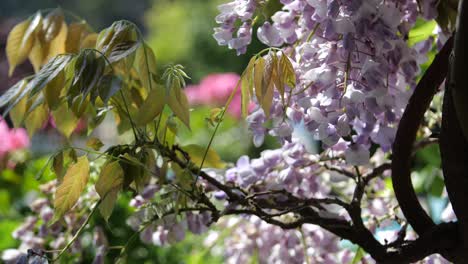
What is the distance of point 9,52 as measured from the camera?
2.05ft

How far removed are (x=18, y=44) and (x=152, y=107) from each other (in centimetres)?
22

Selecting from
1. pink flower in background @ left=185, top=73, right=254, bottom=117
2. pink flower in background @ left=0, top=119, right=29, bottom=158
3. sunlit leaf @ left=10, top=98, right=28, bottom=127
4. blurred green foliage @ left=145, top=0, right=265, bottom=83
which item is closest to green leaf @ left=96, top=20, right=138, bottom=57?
sunlit leaf @ left=10, top=98, right=28, bottom=127

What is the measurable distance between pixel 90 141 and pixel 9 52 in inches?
6.2

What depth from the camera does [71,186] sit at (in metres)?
0.49

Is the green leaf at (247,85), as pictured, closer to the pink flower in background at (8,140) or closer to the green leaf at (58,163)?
the green leaf at (58,163)

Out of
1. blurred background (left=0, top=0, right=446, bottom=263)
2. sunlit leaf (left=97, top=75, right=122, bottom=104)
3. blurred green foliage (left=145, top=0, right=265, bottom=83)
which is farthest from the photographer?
blurred green foliage (left=145, top=0, right=265, bottom=83)

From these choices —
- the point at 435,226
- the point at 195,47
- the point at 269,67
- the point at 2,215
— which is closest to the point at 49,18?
the point at 269,67

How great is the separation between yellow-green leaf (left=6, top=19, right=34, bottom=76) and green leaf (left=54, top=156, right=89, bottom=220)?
0.18 m

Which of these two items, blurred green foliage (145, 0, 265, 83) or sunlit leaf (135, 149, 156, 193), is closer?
sunlit leaf (135, 149, 156, 193)

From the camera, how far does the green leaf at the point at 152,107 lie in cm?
47

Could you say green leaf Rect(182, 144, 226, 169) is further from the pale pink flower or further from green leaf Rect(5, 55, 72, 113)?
the pale pink flower

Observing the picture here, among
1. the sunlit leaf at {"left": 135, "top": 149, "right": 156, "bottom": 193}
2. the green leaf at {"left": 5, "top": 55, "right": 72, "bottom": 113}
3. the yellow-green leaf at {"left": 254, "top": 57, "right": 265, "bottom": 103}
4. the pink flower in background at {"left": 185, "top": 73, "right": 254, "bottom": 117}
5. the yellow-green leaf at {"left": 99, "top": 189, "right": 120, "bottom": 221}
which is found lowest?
the pink flower in background at {"left": 185, "top": 73, "right": 254, "bottom": 117}

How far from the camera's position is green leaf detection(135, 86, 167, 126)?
0.47m

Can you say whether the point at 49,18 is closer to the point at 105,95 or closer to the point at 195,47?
the point at 105,95
